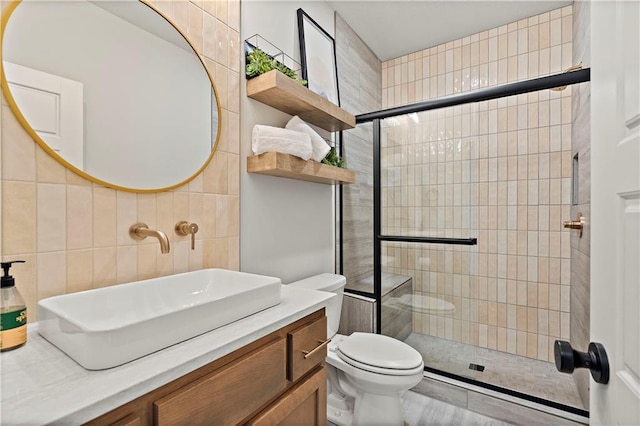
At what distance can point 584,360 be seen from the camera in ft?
1.91

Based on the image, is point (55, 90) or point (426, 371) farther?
point (426, 371)

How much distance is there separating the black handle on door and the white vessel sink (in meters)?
0.72

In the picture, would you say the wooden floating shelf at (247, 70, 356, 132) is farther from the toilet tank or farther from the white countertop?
the white countertop

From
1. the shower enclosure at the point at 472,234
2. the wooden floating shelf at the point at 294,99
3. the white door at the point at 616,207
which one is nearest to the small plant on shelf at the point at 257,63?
the wooden floating shelf at the point at 294,99

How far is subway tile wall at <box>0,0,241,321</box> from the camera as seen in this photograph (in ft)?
2.71

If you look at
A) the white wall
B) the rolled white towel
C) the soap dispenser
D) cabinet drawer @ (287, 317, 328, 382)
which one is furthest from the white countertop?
the rolled white towel

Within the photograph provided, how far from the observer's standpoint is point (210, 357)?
2.28ft

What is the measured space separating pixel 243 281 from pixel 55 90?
81cm

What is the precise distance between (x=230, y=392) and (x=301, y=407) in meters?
0.33

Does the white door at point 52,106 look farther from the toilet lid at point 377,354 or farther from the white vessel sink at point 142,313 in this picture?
the toilet lid at point 377,354

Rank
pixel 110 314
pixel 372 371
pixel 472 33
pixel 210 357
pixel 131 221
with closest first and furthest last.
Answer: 1. pixel 210 357
2. pixel 110 314
3. pixel 131 221
4. pixel 372 371
5. pixel 472 33

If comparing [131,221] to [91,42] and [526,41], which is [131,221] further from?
[526,41]

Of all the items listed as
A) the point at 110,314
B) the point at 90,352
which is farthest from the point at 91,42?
the point at 90,352

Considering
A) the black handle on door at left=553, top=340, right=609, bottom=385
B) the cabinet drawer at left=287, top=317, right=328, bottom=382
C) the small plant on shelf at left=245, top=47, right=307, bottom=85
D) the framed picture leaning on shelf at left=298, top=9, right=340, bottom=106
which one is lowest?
the cabinet drawer at left=287, top=317, right=328, bottom=382
